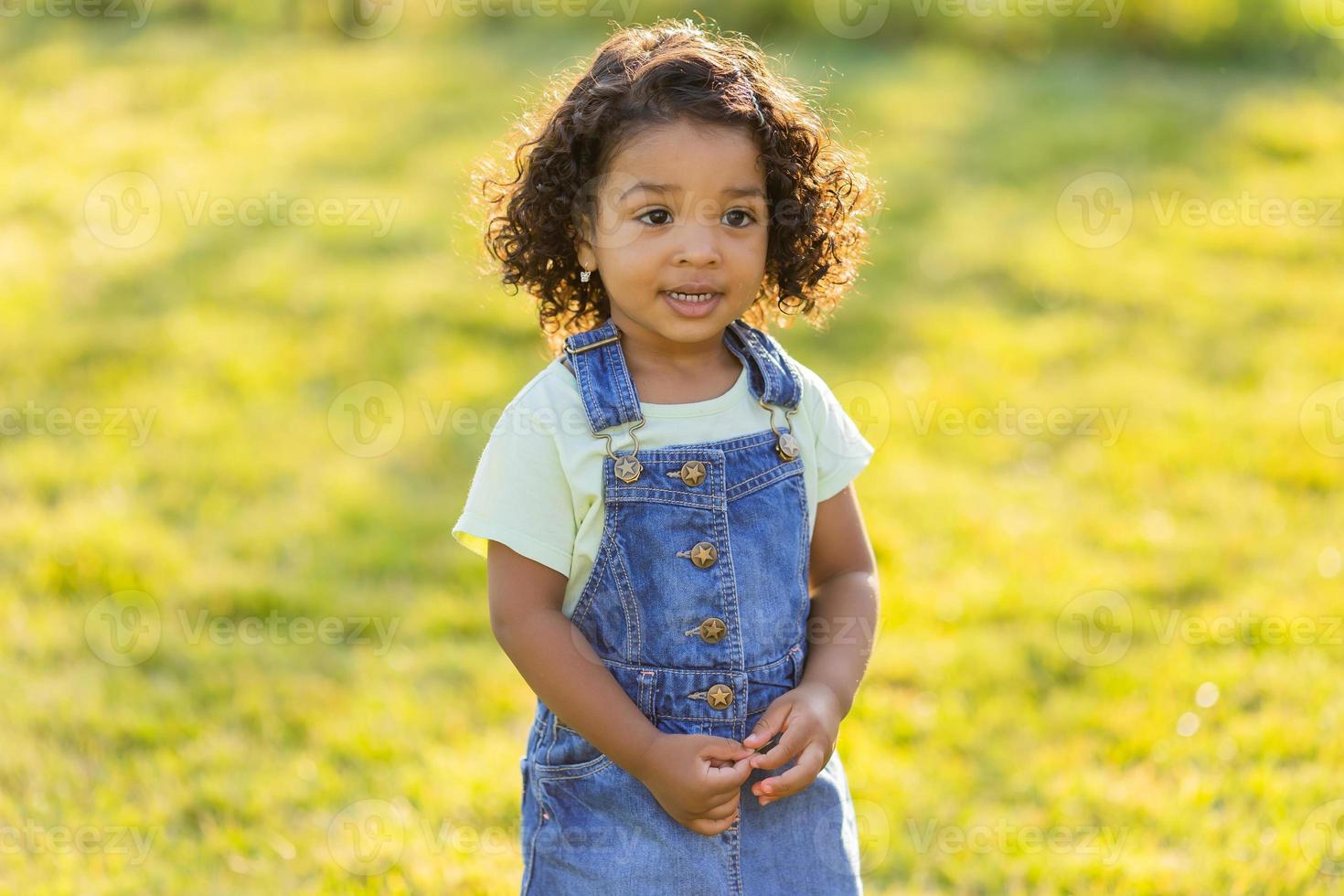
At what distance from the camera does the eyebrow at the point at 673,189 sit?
1.90 meters

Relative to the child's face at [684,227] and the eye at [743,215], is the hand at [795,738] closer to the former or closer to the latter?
the child's face at [684,227]

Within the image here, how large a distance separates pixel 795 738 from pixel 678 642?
8.4 inches

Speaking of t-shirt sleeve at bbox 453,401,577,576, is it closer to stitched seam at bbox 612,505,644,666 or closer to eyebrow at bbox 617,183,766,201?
stitched seam at bbox 612,505,644,666

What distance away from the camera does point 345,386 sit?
4840mm

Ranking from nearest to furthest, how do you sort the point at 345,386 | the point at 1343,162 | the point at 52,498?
the point at 52,498 < the point at 345,386 < the point at 1343,162

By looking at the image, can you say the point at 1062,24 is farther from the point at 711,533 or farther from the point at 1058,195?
the point at 711,533

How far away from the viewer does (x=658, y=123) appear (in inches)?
75.6

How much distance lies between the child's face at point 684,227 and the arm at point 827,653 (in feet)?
1.35

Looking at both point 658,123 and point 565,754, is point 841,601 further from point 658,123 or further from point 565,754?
point 658,123

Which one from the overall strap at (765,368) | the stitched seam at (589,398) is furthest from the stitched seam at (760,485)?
the stitched seam at (589,398)

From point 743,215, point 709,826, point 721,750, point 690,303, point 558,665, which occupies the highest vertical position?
point 743,215

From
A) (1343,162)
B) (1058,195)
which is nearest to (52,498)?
(1058,195)

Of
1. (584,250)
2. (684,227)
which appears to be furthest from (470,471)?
(684,227)

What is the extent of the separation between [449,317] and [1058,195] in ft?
10.2
